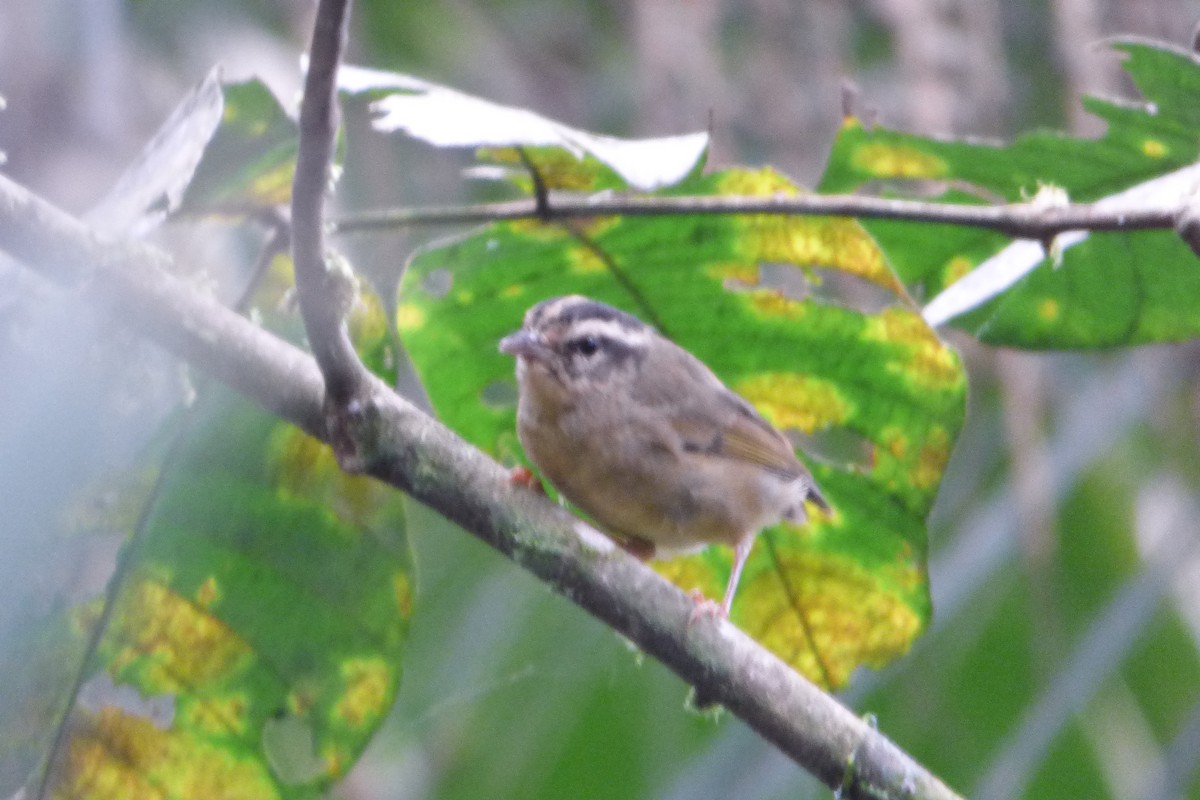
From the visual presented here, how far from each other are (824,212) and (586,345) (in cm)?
78

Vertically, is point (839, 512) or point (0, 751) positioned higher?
point (839, 512)

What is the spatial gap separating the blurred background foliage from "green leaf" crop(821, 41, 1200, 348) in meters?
0.13

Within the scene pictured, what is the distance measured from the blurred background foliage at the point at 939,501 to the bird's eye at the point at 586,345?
0.50 metres

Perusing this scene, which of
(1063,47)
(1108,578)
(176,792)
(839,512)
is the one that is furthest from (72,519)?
(1108,578)

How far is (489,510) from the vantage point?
85.4 inches

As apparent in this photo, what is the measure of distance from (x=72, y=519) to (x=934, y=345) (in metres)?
1.55

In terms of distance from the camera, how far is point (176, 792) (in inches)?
102

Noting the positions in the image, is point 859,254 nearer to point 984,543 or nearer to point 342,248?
point 342,248

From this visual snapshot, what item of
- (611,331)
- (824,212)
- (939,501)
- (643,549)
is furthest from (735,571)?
(939,501)

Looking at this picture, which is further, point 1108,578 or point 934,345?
point 1108,578

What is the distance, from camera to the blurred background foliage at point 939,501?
3443mm

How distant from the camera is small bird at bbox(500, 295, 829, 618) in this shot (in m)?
2.93

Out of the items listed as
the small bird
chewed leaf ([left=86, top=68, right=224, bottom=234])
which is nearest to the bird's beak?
the small bird

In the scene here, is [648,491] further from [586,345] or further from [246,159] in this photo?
[246,159]
